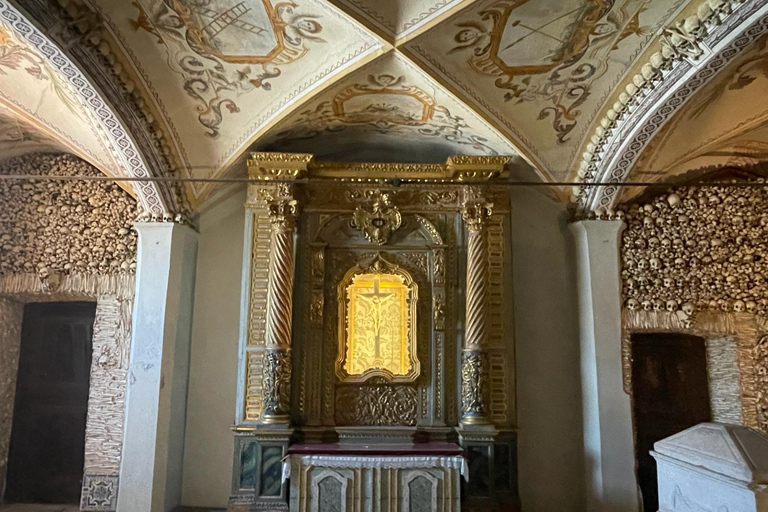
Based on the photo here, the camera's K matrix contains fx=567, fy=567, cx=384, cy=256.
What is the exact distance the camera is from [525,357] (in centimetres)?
623

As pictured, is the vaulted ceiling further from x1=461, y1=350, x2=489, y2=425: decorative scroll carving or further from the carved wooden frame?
x1=461, y1=350, x2=489, y2=425: decorative scroll carving

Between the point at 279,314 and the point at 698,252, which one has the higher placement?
the point at 698,252

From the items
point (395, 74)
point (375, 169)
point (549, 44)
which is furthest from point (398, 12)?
point (375, 169)

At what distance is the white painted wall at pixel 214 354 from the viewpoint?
598 centimetres

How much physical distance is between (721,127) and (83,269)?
672 cm

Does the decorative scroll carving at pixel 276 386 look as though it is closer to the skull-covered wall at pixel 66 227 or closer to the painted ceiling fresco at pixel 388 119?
the skull-covered wall at pixel 66 227

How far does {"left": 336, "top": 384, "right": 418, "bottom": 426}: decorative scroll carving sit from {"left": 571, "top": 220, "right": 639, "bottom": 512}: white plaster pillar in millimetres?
1819

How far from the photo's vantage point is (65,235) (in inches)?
240

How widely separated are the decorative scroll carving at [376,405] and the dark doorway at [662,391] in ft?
8.00

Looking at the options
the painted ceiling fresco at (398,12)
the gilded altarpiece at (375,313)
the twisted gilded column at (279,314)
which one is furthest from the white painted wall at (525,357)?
the painted ceiling fresco at (398,12)

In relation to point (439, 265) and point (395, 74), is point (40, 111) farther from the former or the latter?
point (439, 265)

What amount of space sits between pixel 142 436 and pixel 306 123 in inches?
138

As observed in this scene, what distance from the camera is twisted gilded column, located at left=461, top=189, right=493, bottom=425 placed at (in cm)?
564

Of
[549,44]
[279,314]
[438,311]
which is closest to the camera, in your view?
[549,44]
